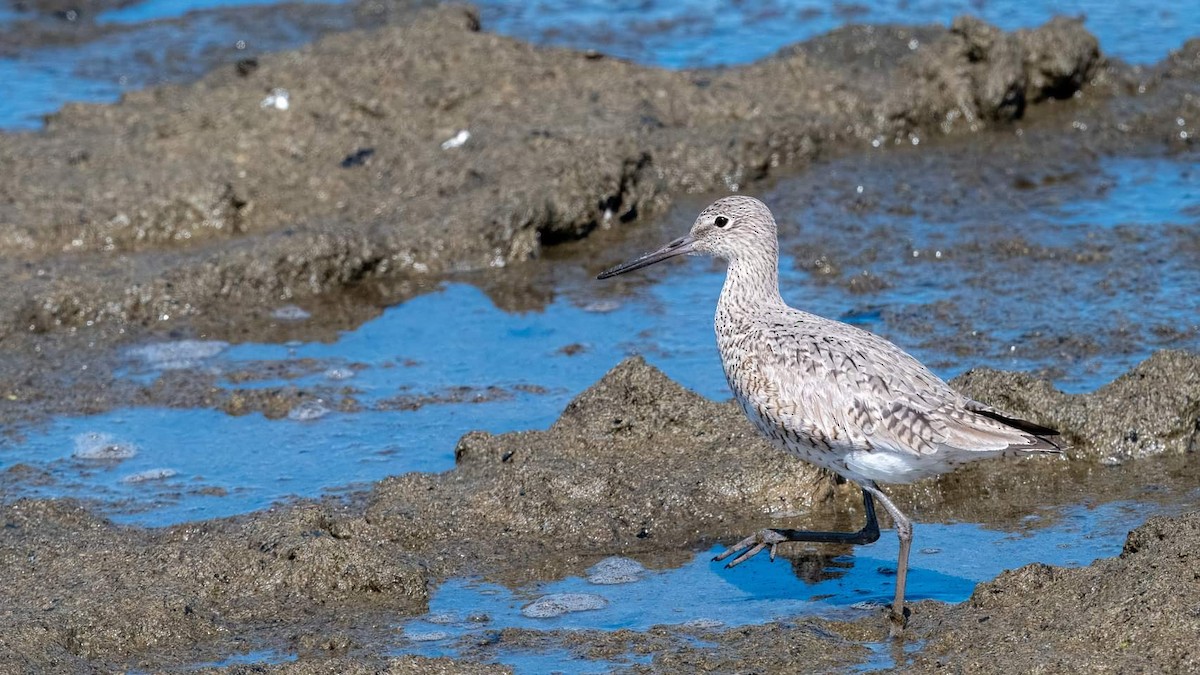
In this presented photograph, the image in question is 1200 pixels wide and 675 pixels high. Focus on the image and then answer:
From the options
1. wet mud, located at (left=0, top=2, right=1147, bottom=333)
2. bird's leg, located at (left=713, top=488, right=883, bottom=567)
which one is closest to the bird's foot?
bird's leg, located at (left=713, top=488, right=883, bottom=567)

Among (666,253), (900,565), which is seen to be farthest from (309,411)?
(900,565)

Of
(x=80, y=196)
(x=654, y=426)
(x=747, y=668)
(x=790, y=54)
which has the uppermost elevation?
(x=790, y=54)

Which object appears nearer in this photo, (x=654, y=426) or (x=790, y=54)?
(x=654, y=426)

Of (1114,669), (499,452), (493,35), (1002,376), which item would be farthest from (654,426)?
(493,35)

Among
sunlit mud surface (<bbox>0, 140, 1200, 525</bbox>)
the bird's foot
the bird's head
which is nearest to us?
the bird's foot

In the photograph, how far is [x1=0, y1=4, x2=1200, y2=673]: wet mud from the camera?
5012mm

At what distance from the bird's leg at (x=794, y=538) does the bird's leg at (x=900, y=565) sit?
0.21 meters

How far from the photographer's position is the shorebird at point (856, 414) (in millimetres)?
5215

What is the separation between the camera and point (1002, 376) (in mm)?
6320

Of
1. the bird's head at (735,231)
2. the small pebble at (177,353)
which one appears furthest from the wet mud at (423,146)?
the bird's head at (735,231)

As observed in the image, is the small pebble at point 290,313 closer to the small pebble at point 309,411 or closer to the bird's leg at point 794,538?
the small pebble at point 309,411

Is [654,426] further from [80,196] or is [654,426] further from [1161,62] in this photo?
[1161,62]

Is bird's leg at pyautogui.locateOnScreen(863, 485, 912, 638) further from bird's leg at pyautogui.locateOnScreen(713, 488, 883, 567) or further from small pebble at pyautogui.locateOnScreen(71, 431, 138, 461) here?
small pebble at pyautogui.locateOnScreen(71, 431, 138, 461)

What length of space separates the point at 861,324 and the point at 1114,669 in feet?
11.5
